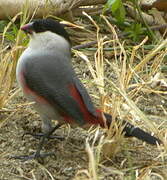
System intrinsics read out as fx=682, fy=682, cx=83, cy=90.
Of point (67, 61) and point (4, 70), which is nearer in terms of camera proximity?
point (67, 61)

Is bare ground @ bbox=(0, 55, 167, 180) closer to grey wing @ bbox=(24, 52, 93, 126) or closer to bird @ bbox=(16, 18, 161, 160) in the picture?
bird @ bbox=(16, 18, 161, 160)

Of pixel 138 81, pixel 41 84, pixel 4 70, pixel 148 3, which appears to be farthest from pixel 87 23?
pixel 41 84

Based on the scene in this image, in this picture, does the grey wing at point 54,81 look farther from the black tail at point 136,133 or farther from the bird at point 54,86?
the black tail at point 136,133

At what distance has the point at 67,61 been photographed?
3.84m

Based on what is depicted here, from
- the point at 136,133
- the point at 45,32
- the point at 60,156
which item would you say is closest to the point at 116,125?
the point at 136,133

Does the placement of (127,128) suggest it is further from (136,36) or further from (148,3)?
(148,3)

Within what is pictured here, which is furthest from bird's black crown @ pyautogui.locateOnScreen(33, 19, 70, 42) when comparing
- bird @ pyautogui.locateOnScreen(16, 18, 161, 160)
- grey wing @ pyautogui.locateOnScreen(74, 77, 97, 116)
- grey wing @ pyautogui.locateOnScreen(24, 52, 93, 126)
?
grey wing @ pyautogui.locateOnScreen(74, 77, 97, 116)

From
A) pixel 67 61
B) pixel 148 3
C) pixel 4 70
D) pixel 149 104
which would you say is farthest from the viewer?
pixel 148 3

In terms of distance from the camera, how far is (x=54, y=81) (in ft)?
12.1

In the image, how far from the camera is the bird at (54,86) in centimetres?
366

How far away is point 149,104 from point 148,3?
4.08ft

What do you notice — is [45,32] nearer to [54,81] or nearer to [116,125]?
[54,81]

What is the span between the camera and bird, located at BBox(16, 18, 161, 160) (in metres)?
3.66

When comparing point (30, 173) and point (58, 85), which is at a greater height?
point (58, 85)
